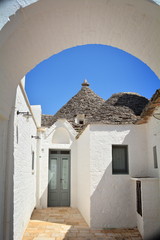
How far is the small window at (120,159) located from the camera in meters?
8.87

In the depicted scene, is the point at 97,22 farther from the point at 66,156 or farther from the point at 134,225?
the point at 66,156

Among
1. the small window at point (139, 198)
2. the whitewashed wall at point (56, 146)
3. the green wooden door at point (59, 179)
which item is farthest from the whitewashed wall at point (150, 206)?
the green wooden door at point (59, 179)

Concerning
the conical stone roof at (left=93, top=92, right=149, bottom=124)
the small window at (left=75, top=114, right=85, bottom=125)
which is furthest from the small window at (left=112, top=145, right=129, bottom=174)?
the small window at (left=75, top=114, right=85, bottom=125)

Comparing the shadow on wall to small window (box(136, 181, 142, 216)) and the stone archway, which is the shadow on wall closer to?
small window (box(136, 181, 142, 216))

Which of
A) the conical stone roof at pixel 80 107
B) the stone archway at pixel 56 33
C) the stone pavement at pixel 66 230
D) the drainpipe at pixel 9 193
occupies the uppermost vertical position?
the conical stone roof at pixel 80 107

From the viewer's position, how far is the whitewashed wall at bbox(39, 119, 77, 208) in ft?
38.7

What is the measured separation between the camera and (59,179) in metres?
12.2

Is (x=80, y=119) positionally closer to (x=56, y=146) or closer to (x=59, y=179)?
(x=56, y=146)

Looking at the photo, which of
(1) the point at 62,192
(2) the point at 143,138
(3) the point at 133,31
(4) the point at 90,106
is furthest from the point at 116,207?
(4) the point at 90,106

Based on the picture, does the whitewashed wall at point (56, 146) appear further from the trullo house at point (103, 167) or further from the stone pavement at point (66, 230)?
the stone pavement at point (66, 230)

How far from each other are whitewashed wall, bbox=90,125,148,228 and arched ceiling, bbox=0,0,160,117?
4.98 meters

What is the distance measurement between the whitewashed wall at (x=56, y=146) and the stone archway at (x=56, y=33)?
7.86 meters

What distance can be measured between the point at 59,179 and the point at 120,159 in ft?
14.2

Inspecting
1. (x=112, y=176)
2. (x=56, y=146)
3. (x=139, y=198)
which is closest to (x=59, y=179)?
(x=56, y=146)
